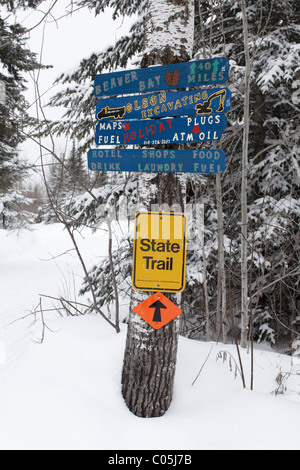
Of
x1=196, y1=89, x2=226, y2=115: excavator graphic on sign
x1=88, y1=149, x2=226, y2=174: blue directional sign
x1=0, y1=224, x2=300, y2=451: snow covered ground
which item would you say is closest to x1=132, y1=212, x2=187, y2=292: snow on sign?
x1=88, y1=149, x2=226, y2=174: blue directional sign

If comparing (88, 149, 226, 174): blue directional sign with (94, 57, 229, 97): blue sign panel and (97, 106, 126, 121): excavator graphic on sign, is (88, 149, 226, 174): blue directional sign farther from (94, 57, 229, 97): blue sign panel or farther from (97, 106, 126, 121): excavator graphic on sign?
(94, 57, 229, 97): blue sign panel

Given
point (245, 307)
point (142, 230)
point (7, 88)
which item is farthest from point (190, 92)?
point (7, 88)

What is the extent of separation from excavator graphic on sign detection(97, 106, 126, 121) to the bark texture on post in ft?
1.33

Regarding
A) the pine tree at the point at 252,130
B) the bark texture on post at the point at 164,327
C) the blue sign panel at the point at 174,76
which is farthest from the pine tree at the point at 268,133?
the blue sign panel at the point at 174,76

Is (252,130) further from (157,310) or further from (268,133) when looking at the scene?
(157,310)

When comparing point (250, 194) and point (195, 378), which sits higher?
point (250, 194)

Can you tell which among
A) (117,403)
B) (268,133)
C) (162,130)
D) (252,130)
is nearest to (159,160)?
(162,130)

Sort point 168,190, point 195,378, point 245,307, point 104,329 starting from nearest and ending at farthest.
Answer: point 168,190 < point 195,378 < point 104,329 < point 245,307

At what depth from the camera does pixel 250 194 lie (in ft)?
20.0

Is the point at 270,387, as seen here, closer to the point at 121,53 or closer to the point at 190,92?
the point at 190,92

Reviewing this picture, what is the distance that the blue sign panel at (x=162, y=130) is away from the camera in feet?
6.51
